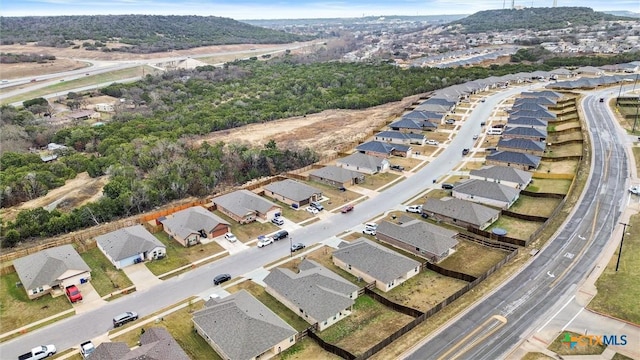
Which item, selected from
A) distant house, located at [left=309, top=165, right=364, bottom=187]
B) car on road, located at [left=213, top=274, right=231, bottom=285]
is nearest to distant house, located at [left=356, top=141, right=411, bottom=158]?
distant house, located at [left=309, top=165, right=364, bottom=187]

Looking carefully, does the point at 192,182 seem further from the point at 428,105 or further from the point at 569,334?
the point at 428,105

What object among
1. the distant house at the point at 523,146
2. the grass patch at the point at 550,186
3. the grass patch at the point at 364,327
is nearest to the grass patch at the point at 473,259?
the grass patch at the point at 364,327

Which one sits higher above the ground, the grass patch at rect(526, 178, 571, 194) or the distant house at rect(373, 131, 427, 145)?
the distant house at rect(373, 131, 427, 145)

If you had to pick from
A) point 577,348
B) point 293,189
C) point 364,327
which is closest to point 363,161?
point 293,189

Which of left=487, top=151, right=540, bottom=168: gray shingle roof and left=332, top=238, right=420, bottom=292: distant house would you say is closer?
left=332, top=238, right=420, bottom=292: distant house

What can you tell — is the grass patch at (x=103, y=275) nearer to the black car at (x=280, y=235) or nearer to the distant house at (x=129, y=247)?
the distant house at (x=129, y=247)

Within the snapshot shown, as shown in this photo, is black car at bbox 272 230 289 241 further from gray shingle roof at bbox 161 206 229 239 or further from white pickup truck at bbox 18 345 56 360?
white pickup truck at bbox 18 345 56 360

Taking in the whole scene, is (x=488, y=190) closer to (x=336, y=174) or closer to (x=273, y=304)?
(x=336, y=174)
